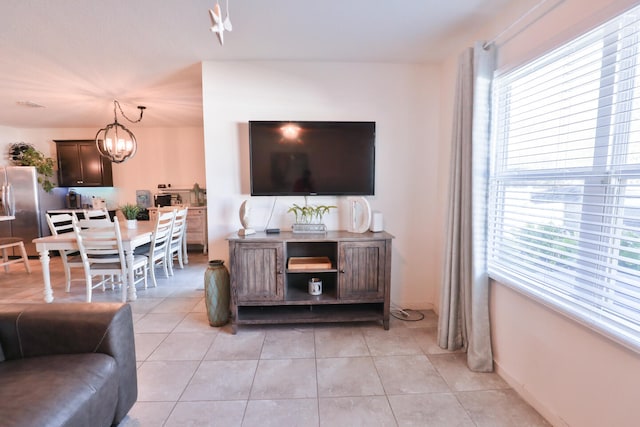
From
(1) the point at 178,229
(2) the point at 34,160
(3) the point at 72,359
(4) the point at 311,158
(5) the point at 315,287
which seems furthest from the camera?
(2) the point at 34,160

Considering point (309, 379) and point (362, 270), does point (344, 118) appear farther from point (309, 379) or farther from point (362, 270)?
point (309, 379)

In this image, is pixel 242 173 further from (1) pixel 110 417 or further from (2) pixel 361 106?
(1) pixel 110 417

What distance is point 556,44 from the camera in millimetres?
1450

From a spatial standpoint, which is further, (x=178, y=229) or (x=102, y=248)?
(x=178, y=229)

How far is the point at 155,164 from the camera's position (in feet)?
18.3

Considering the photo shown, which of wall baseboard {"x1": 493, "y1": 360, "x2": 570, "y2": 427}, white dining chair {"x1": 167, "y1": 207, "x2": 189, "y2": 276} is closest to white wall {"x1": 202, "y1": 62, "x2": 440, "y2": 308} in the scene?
wall baseboard {"x1": 493, "y1": 360, "x2": 570, "y2": 427}

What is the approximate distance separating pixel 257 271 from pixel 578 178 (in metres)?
2.14

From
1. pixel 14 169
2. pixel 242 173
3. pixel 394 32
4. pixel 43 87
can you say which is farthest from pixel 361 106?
pixel 14 169

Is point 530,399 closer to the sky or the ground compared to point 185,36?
closer to the ground

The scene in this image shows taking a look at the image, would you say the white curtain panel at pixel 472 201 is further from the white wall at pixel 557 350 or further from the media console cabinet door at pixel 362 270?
the media console cabinet door at pixel 362 270

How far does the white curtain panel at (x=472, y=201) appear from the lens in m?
1.88

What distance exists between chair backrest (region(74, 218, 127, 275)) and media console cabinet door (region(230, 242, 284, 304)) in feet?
5.12

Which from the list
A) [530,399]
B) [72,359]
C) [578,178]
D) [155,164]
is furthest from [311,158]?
Result: [155,164]

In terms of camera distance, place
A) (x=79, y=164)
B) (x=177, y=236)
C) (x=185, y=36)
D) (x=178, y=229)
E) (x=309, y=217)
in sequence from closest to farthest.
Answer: (x=185, y=36) < (x=309, y=217) < (x=178, y=229) < (x=177, y=236) < (x=79, y=164)
